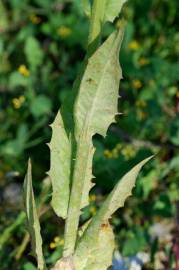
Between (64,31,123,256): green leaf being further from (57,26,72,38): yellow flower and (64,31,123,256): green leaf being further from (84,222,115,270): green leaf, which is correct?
(57,26,72,38): yellow flower

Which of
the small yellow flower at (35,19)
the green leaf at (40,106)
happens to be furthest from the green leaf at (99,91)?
the small yellow flower at (35,19)

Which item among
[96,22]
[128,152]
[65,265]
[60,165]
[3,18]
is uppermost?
[96,22]

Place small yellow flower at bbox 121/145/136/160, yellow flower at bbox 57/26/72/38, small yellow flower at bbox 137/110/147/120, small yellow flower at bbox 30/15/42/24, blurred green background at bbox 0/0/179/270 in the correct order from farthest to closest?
small yellow flower at bbox 30/15/42/24 → yellow flower at bbox 57/26/72/38 → small yellow flower at bbox 137/110/147/120 → small yellow flower at bbox 121/145/136/160 → blurred green background at bbox 0/0/179/270

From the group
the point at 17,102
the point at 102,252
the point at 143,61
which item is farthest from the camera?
the point at 143,61

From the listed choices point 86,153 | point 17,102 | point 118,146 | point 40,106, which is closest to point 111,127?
point 118,146

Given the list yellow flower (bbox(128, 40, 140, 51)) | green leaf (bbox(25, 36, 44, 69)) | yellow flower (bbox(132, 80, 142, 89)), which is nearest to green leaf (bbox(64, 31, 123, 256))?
yellow flower (bbox(132, 80, 142, 89))

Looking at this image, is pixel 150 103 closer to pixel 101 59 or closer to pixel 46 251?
pixel 46 251

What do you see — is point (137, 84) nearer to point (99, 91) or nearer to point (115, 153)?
point (115, 153)

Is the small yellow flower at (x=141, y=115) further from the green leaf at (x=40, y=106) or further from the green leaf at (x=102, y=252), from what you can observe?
the green leaf at (x=102, y=252)
